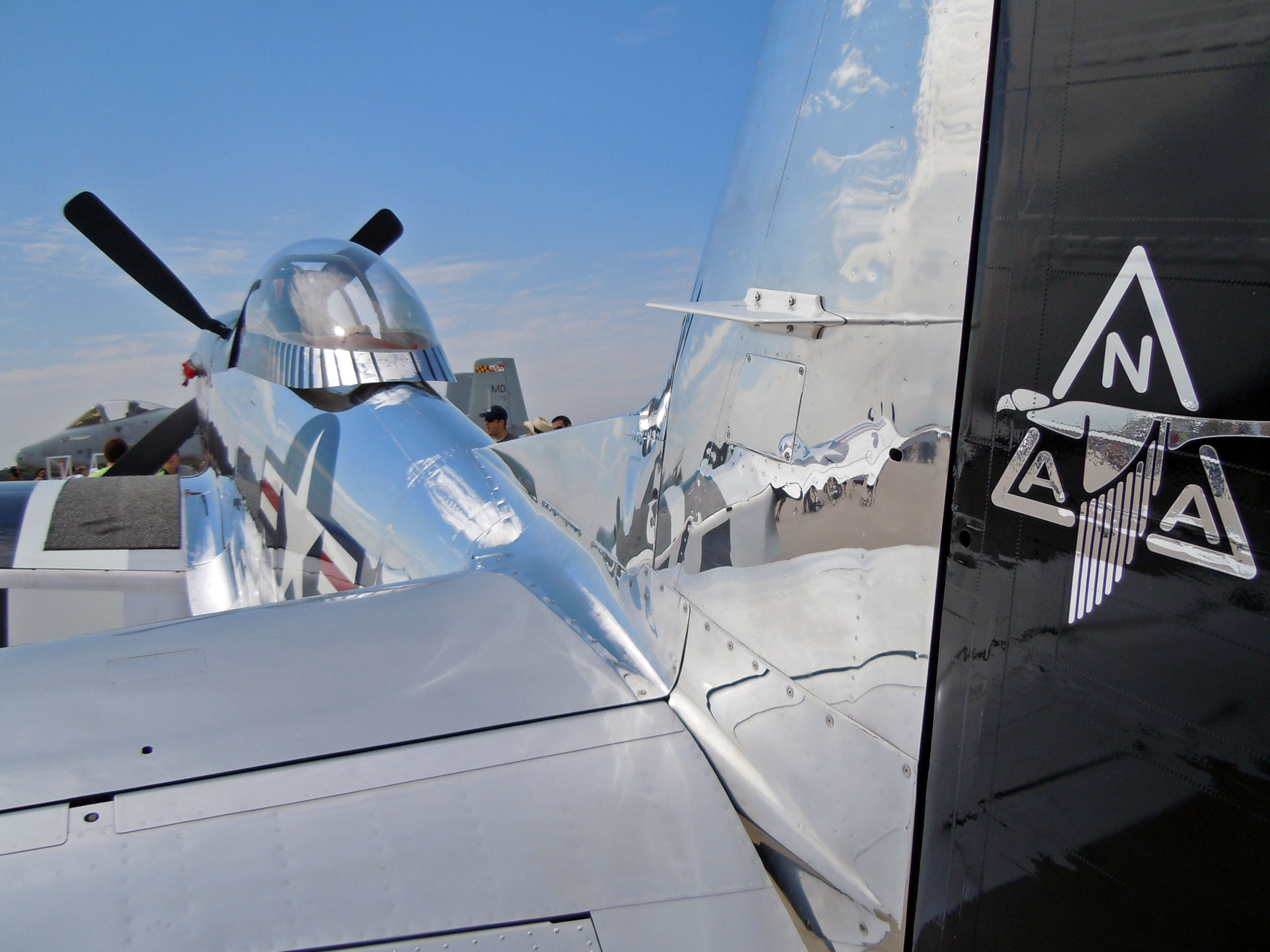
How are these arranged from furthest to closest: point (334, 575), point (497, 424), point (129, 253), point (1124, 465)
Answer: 1. point (497, 424)
2. point (129, 253)
3. point (334, 575)
4. point (1124, 465)

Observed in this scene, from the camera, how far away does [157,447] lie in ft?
23.6

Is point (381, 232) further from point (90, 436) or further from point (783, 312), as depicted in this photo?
point (90, 436)

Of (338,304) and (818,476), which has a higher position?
(338,304)

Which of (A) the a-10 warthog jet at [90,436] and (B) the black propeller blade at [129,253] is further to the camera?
(A) the a-10 warthog jet at [90,436]

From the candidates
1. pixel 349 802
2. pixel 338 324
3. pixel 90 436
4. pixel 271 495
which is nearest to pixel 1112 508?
pixel 349 802

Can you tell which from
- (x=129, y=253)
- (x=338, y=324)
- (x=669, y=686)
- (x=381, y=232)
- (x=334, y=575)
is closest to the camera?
(x=669, y=686)

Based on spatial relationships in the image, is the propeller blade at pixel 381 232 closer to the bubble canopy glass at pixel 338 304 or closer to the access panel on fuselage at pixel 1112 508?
the bubble canopy glass at pixel 338 304

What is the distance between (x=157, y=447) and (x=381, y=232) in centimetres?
288

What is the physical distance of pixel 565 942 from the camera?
1504mm

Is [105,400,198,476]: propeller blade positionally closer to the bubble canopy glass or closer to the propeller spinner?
the propeller spinner

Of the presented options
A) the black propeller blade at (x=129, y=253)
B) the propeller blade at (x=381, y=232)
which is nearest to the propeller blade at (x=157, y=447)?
the black propeller blade at (x=129, y=253)

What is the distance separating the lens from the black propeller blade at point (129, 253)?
608cm

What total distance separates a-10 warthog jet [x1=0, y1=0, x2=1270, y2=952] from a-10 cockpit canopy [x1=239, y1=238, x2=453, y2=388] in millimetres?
2200

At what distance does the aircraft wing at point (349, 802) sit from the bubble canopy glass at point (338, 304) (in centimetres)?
256
